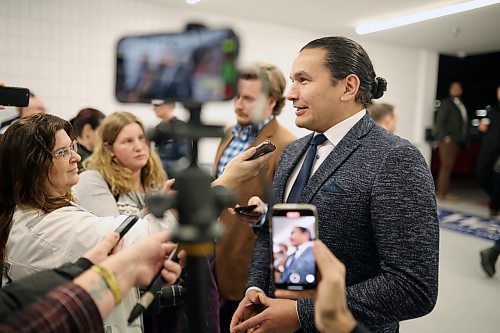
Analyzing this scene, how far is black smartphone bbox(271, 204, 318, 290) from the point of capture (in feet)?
3.09

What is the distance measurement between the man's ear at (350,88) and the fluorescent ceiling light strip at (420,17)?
479 centimetres

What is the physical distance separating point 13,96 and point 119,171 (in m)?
0.77

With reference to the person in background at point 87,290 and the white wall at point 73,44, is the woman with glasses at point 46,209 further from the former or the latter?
the white wall at point 73,44

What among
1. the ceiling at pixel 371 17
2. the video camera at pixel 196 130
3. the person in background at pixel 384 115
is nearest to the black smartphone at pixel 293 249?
the video camera at pixel 196 130

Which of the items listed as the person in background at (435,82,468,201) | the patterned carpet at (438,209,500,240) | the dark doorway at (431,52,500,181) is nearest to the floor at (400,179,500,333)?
the patterned carpet at (438,209,500,240)

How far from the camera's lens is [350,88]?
1.26 m

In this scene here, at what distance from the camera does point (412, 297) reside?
1.02 m

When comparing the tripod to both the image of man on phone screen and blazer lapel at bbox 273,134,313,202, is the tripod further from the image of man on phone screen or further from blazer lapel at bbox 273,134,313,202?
blazer lapel at bbox 273,134,313,202

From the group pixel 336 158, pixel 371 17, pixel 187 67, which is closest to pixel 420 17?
pixel 371 17

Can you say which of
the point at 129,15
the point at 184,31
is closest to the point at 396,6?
the point at 129,15

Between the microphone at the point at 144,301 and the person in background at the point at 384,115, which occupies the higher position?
the person in background at the point at 384,115

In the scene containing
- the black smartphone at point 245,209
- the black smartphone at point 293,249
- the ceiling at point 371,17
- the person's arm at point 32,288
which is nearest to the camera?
the person's arm at point 32,288

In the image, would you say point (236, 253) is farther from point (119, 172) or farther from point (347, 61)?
point (347, 61)

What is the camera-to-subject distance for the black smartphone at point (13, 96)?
132 centimetres
